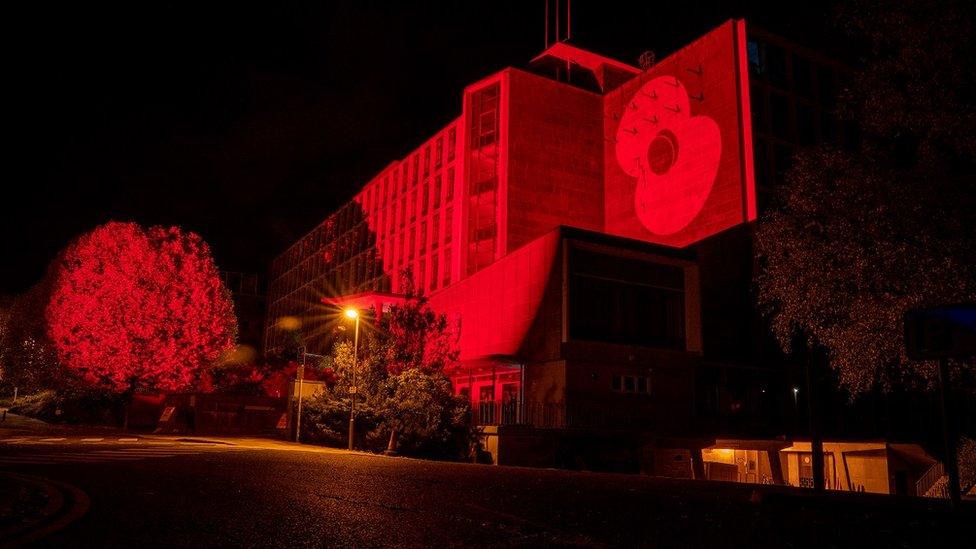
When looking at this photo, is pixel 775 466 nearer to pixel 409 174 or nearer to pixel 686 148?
pixel 686 148

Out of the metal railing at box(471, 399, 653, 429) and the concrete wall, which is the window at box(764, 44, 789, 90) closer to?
the concrete wall

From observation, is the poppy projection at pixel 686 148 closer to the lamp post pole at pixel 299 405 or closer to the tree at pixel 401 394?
the tree at pixel 401 394

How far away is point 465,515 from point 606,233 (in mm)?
34269

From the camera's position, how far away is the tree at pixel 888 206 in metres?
12.0

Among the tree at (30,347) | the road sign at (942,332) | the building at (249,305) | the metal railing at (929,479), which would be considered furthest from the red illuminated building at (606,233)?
the building at (249,305)

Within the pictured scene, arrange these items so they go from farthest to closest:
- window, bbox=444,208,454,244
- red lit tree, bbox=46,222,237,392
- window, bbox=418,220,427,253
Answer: window, bbox=418,220,427,253, window, bbox=444,208,454,244, red lit tree, bbox=46,222,237,392

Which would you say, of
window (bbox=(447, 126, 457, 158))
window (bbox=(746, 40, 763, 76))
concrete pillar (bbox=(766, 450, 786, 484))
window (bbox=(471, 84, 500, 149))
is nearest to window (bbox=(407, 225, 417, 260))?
window (bbox=(447, 126, 457, 158))

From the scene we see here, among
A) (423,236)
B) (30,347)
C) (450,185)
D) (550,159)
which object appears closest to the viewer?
(550,159)

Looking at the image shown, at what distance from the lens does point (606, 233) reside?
39.9m

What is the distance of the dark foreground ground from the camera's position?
5.28 metres

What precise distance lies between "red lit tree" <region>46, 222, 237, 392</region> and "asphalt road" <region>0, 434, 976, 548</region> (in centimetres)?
3254

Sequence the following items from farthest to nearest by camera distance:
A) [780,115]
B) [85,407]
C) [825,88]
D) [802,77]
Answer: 1. [825,88]
2. [802,77]
3. [85,407]
4. [780,115]

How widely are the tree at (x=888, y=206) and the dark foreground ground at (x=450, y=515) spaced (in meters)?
5.82

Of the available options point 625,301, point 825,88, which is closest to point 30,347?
point 625,301
